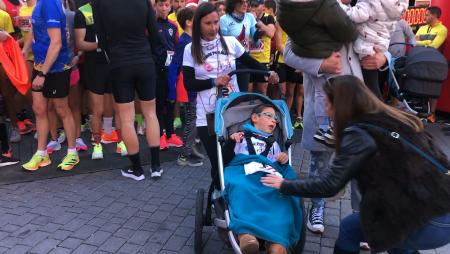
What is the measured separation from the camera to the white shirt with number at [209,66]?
163 inches

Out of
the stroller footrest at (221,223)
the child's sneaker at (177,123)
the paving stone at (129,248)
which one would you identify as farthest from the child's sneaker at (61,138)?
the stroller footrest at (221,223)

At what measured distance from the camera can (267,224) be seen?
113 inches

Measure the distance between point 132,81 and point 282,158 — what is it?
6.82ft

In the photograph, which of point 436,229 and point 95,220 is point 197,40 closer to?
point 95,220

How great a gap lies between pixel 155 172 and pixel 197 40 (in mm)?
1734

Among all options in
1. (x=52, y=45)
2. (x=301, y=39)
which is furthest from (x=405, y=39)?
(x=52, y=45)

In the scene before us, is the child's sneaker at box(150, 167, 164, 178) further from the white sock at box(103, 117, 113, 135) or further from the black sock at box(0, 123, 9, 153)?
the black sock at box(0, 123, 9, 153)

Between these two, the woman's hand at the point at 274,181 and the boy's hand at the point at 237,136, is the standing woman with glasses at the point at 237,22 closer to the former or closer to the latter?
the boy's hand at the point at 237,136

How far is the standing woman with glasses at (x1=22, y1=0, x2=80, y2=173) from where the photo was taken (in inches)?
187

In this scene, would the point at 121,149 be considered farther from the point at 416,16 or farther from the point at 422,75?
the point at 416,16

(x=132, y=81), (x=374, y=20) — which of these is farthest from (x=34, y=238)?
(x=374, y=20)

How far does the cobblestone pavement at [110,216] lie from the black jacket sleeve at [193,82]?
121cm

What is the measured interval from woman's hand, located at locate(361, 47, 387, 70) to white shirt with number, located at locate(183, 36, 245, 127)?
1.28 m

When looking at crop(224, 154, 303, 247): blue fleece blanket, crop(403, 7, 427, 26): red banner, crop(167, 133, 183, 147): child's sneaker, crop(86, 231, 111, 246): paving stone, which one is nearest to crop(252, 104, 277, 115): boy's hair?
crop(224, 154, 303, 247): blue fleece blanket
